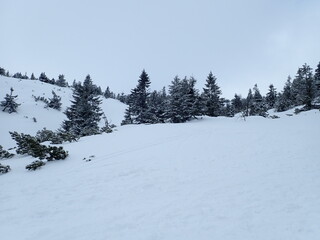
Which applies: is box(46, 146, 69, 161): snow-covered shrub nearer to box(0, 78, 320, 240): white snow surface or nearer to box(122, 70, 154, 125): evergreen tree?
box(0, 78, 320, 240): white snow surface

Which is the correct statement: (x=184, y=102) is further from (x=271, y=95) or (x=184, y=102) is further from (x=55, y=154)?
(x=271, y=95)

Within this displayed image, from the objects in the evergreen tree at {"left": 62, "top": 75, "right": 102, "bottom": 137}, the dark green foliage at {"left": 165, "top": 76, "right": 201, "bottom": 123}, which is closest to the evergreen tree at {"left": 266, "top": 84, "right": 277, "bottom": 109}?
the dark green foliage at {"left": 165, "top": 76, "right": 201, "bottom": 123}

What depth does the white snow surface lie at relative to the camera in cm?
466

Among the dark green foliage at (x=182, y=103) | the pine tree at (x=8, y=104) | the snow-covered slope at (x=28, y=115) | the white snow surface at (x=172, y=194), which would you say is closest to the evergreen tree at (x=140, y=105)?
the dark green foliage at (x=182, y=103)

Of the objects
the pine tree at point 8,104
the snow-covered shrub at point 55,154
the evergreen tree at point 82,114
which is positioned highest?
the pine tree at point 8,104

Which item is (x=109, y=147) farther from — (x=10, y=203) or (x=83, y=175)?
(x=10, y=203)

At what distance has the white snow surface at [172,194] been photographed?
4.66 metres

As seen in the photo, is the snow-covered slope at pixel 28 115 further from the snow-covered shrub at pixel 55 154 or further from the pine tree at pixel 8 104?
the snow-covered shrub at pixel 55 154

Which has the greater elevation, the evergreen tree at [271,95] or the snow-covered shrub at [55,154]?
the evergreen tree at [271,95]

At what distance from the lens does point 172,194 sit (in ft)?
21.0

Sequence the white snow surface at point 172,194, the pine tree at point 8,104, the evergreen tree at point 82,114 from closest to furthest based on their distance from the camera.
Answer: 1. the white snow surface at point 172,194
2. the evergreen tree at point 82,114
3. the pine tree at point 8,104

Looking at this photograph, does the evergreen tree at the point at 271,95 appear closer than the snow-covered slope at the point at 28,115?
No

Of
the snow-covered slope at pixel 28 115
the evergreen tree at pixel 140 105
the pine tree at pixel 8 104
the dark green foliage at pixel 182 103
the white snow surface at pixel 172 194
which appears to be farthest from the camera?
the evergreen tree at pixel 140 105

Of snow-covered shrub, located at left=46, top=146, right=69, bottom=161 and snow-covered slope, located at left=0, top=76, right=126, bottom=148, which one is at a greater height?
snow-covered slope, located at left=0, top=76, right=126, bottom=148
